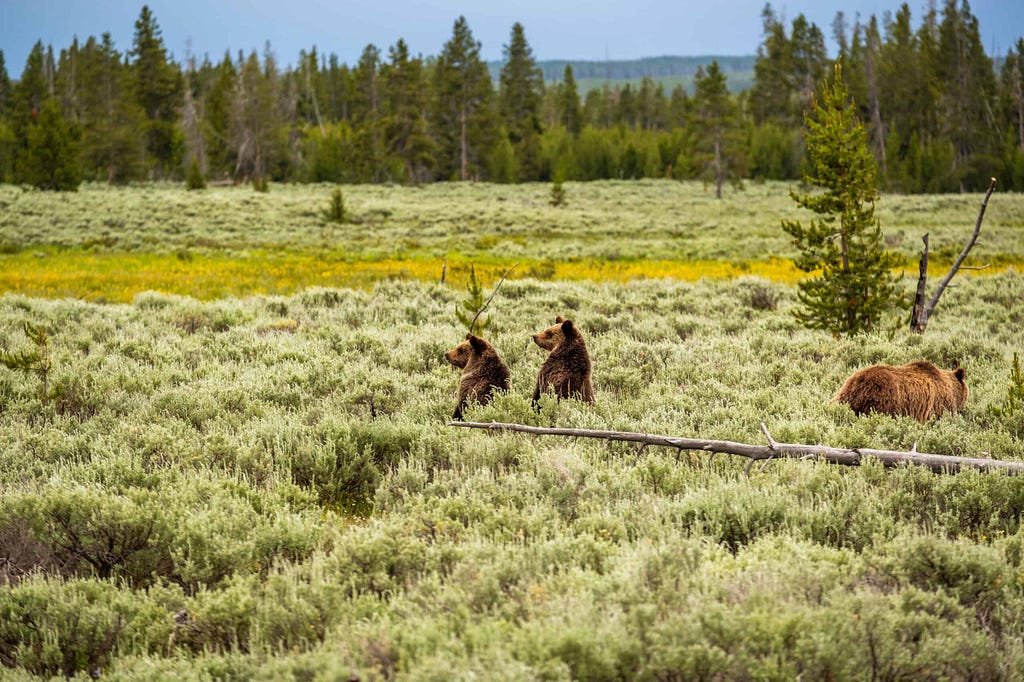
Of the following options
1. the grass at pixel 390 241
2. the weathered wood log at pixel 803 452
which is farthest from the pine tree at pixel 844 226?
the grass at pixel 390 241

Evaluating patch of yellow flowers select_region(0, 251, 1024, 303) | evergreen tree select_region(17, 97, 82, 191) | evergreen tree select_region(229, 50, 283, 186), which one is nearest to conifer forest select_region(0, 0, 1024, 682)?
patch of yellow flowers select_region(0, 251, 1024, 303)

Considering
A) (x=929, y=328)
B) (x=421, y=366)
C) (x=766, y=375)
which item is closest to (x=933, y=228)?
(x=929, y=328)

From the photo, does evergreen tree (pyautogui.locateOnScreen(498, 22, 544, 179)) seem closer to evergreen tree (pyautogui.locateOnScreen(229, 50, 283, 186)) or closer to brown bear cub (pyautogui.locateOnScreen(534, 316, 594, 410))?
evergreen tree (pyautogui.locateOnScreen(229, 50, 283, 186))

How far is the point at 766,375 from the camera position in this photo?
8.30 m

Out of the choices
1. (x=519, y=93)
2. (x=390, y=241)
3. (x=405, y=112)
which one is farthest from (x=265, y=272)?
(x=519, y=93)

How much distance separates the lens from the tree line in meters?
60.1

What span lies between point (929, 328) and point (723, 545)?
30.3 ft

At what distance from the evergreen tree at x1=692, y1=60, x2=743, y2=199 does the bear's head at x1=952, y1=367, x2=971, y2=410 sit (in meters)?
52.1

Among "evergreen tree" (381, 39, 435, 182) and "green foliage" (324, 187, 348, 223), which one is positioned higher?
"evergreen tree" (381, 39, 435, 182)

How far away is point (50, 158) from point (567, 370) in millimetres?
51438

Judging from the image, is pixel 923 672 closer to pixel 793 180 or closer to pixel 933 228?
pixel 933 228

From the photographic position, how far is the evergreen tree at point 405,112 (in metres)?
65.4

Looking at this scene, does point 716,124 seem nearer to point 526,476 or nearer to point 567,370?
point 567,370

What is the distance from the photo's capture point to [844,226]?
32.5 feet
